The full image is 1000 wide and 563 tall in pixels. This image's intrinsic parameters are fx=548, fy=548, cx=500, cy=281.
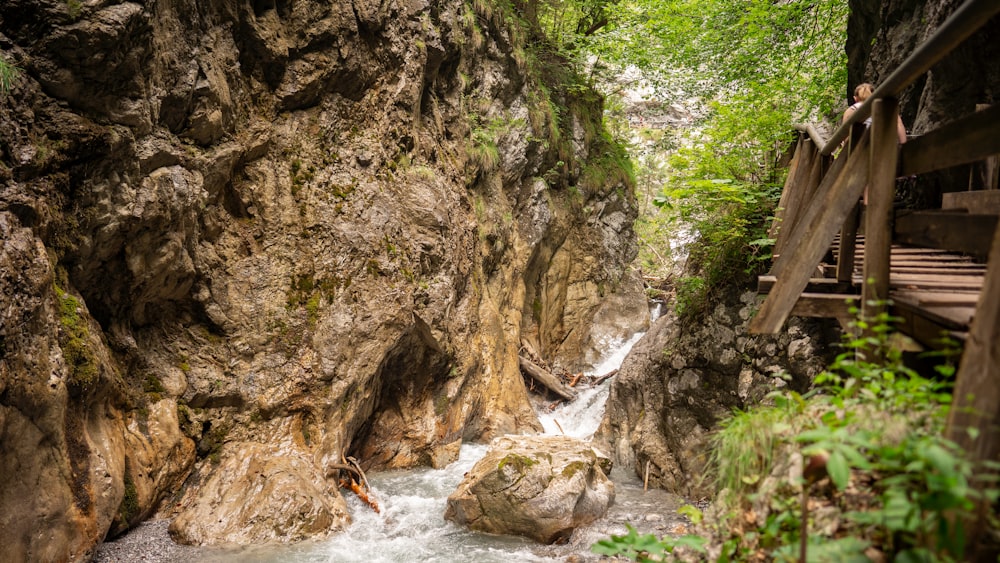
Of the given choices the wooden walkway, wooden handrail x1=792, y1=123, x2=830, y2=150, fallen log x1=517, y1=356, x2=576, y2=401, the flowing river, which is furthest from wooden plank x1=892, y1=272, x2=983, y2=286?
fallen log x1=517, y1=356, x2=576, y2=401

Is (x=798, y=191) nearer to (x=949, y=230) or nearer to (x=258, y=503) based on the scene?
(x=949, y=230)

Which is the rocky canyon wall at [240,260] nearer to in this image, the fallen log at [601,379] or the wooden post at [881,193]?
the fallen log at [601,379]

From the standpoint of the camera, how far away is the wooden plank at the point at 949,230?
2.43 meters

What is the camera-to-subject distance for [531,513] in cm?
Answer: 641

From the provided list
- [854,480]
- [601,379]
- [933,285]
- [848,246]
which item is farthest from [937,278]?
[601,379]

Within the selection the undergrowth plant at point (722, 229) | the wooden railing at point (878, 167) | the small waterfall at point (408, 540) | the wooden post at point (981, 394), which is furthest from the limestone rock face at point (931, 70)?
the small waterfall at point (408, 540)

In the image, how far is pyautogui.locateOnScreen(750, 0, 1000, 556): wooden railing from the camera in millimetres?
1760

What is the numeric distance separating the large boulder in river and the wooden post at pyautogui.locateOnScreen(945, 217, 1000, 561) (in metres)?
5.17

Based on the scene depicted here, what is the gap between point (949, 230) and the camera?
271cm

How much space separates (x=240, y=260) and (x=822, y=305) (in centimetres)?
664

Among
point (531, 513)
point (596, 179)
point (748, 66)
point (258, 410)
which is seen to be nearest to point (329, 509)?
point (258, 410)

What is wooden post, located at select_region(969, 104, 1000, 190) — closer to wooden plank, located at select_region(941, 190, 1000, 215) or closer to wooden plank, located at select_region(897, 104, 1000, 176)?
wooden plank, located at select_region(941, 190, 1000, 215)

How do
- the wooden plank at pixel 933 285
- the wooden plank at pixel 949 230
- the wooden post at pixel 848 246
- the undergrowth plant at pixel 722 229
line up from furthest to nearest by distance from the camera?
the undergrowth plant at pixel 722 229, the wooden post at pixel 848 246, the wooden plank at pixel 933 285, the wooden plank at pixel 949 230

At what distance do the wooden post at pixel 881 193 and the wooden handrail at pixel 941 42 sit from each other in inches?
4.5
